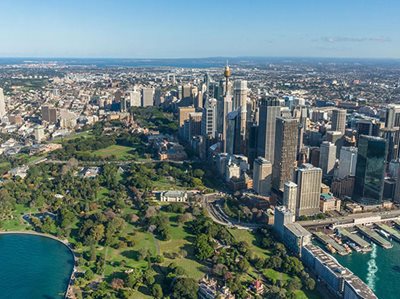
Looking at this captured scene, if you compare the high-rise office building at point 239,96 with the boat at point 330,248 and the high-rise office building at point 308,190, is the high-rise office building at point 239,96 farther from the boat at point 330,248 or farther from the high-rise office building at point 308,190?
the boat at point 330,248

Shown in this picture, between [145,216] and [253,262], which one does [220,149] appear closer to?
[145,216]

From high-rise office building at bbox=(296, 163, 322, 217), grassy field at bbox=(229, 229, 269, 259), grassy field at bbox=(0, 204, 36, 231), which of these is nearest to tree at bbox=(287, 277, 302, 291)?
grassy field at bbox=(229, 229, 269, 259)

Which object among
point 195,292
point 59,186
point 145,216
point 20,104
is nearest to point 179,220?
point 145,216

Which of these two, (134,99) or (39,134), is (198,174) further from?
(134,99)

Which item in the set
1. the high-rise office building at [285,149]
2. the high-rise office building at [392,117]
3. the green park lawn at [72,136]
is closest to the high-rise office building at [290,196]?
the high-rise office building at [285,149]

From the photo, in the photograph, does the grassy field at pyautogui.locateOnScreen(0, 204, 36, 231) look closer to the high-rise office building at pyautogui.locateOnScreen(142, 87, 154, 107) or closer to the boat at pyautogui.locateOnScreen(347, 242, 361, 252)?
the boat at pyautogui.locateOnScreen(347, 242, 361, 252)
